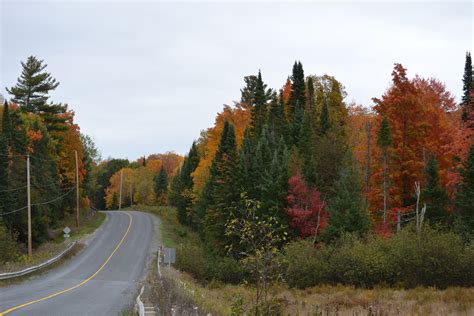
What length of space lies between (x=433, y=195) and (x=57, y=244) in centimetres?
3324

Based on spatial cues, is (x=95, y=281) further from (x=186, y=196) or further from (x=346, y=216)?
(x=186, y=196)

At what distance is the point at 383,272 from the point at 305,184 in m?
13.8

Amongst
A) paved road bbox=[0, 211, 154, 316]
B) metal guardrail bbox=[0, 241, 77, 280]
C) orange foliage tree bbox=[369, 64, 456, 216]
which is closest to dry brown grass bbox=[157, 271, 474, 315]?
paved road bbox=[0, 211, 154, 316]

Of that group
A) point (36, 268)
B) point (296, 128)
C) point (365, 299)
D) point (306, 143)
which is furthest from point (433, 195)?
point (36, 268)

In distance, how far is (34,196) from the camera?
166 feet

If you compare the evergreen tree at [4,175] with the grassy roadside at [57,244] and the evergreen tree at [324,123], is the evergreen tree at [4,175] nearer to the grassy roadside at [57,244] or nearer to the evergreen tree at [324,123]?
the grassy roadside at [57,244]

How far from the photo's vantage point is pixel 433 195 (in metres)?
42.4

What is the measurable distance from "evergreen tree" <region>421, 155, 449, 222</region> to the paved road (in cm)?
2285

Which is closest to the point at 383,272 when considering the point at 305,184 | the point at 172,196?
the point at 305,184

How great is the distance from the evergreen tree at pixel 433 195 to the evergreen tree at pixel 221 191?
16.8 m

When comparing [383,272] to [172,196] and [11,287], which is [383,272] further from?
[172,196]

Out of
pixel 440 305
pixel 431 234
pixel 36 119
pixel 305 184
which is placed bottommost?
pixel 440 305

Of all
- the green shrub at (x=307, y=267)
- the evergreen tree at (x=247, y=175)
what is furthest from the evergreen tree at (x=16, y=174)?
the green shrub at (x=307, y=267)

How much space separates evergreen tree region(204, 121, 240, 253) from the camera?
2030 inches
